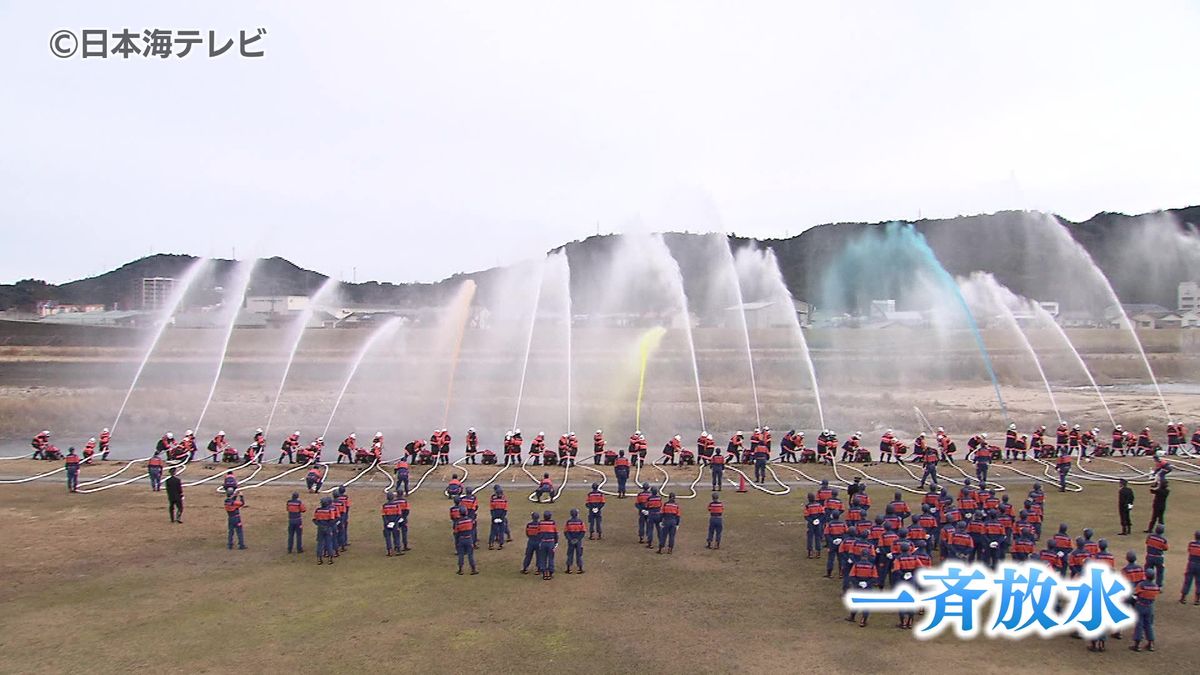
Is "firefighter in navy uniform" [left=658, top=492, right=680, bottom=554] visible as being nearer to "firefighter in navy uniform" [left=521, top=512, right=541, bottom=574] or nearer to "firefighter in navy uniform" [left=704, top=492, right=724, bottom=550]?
"firefighter in navy uniform" [left=704, top=492, right=724, bottom=550]


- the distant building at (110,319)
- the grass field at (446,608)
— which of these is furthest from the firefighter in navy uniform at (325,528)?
the distant building at (110,319)

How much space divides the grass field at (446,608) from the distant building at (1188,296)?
16038 cm

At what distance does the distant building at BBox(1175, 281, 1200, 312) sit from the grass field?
160 metres

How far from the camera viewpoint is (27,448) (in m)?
50.2

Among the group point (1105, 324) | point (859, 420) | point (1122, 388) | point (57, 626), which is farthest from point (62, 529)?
point (1105, 324)

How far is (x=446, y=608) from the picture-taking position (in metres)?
19.0

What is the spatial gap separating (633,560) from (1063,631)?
10.8 metres

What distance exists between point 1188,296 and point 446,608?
7605 inches

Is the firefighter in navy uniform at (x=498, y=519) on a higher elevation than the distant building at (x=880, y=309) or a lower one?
lower

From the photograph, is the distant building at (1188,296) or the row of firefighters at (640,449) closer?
Answer: the row of firefighters at (640,449)

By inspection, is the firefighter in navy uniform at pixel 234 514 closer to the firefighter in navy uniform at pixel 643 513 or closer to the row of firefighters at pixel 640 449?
the row of firefighters at pixel 640 449

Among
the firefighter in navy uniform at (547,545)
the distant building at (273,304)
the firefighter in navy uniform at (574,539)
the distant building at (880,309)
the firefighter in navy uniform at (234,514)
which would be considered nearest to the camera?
the firefighter in navy uniform at (547,545)

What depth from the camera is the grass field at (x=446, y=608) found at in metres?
16.0

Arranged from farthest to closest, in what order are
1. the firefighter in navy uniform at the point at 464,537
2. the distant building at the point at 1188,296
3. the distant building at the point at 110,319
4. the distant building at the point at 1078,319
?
the distant building at the point at 1188,296 → the distant building at the point at 110,319 → the distant building at the point at 1078,319 → the firefighter in navy uniform at the point at 464,537
